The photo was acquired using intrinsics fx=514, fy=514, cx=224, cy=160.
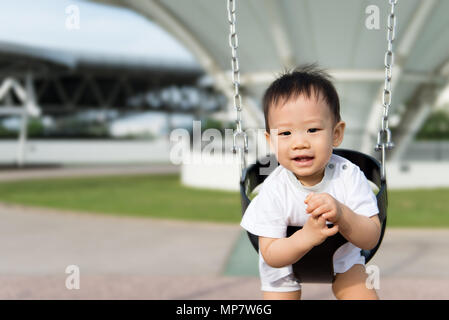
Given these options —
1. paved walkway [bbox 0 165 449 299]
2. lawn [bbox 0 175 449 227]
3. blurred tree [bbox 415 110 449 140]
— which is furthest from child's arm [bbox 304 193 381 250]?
blurred tree [bbox 415 110 449 140]

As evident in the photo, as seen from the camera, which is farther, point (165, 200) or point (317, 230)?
point (165, 200)

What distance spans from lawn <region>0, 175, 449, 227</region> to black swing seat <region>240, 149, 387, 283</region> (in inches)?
238

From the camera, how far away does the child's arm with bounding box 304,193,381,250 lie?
1.65 meters

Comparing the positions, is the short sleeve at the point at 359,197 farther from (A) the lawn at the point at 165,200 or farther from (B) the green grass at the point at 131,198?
(B) the green grass at the point at 131,198

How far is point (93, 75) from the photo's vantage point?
136 ft

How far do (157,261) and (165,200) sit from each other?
18.9ft

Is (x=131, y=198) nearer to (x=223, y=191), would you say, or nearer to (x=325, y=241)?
(x=223, y=191)

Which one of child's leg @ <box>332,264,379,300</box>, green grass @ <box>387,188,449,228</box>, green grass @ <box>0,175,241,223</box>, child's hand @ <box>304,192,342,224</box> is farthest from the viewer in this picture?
green grass @ <box>0,175,241,223</box>

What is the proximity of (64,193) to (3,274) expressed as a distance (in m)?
8.11

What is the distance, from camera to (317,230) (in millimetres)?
1742

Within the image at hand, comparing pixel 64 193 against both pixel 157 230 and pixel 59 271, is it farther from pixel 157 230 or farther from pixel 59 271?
pixel 59 271

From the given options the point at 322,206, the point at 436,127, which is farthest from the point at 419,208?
the point at 436,127

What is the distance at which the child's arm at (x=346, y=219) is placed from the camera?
165 centimetres

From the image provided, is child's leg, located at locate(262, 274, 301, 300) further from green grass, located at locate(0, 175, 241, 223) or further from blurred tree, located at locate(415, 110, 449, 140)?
blurred tree, located at locate(415, 110, 449, 140)
